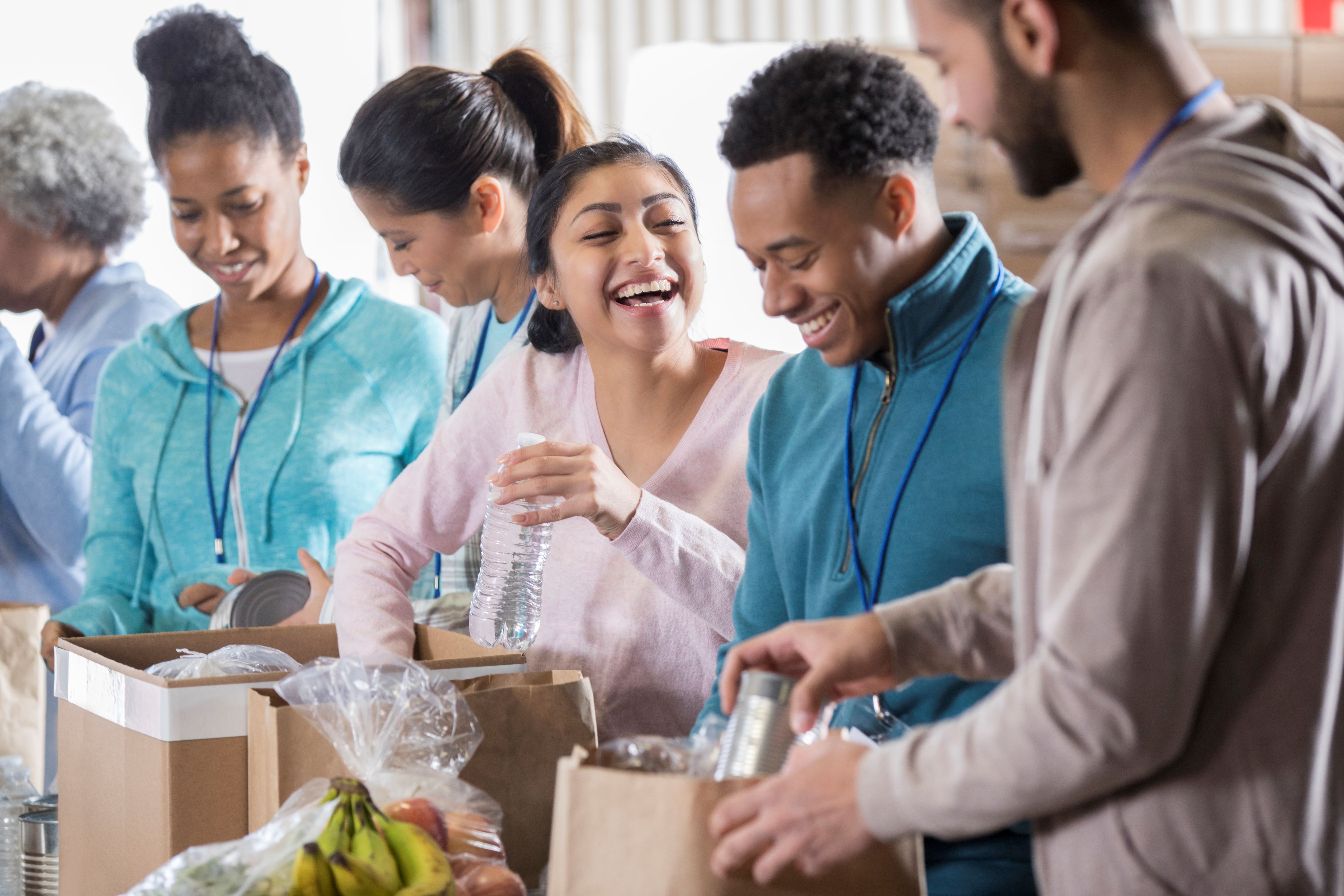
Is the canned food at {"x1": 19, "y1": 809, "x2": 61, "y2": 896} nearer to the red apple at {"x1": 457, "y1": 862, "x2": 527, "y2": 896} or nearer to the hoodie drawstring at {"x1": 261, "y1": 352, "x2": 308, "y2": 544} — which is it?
the red apple at {"x1": 457, "y1": 862, "x2": 527, "y2": 896}

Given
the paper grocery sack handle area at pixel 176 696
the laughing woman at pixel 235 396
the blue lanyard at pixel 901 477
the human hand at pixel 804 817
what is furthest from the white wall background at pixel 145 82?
the human hand at pixel 804 817

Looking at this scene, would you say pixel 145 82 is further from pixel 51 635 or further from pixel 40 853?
pixel 40 853

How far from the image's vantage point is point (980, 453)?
1107 millimetres

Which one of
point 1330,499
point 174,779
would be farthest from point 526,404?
point 1330,499

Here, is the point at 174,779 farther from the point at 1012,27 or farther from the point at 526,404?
the point at 1012,27

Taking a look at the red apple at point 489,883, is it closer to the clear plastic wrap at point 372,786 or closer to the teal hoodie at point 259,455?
the clear plastic wrap at point 372,786

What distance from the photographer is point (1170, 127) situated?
690 millimetres

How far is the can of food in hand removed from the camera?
2.57ft

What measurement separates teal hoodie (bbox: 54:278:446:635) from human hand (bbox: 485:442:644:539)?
43.3 inches

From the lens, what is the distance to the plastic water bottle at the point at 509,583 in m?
1.59

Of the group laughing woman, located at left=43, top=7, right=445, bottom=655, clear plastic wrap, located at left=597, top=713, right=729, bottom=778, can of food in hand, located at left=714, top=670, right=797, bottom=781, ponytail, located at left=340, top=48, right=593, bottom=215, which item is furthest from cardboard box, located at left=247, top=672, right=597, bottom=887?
laughing woman, located at left=43, top=7, right=445, bottom=655

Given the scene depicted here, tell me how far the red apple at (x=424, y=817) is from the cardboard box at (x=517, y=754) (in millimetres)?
114

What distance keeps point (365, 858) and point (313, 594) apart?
109cm

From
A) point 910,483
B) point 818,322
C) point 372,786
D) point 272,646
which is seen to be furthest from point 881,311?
point 272,646
